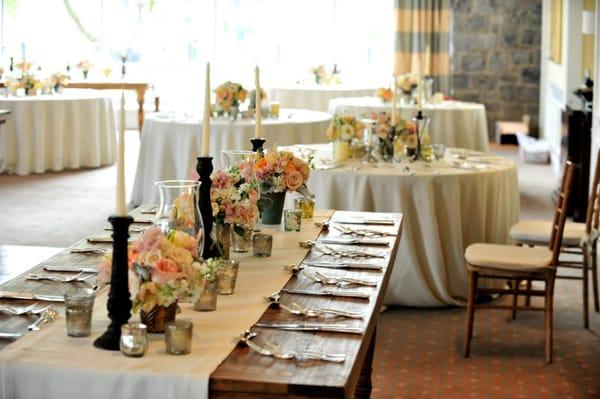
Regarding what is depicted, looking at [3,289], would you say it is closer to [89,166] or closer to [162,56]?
[89,166]

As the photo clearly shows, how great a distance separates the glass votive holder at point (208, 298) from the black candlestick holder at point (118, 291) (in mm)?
313

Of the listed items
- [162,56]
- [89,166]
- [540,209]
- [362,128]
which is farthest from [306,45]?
[362,128]

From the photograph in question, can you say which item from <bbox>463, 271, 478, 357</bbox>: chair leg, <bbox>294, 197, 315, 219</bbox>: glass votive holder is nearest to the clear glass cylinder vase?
<bbox>294, 197, 315, 219</bbox>: glass votive holder

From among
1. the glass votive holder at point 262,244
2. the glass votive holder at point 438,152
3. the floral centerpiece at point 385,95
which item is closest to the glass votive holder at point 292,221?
the glass votive holder at point 262,244

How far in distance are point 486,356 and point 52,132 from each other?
24.0 ft

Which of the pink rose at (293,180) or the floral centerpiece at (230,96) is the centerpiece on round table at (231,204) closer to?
the pink rose at (293,180)

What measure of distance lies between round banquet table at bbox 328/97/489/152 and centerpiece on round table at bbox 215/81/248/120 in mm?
1731

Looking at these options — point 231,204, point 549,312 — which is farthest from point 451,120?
point 231,204

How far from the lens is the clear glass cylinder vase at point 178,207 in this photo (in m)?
2.79

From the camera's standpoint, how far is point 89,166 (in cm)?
1205

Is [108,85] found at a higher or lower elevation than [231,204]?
higher

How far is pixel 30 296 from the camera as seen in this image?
2988 mm

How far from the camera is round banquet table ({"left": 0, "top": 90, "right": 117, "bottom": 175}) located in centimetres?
1130

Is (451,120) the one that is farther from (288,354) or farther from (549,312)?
(288,354)
